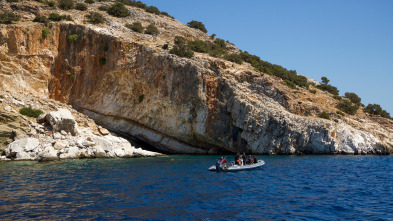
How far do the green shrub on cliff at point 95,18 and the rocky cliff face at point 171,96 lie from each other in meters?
2.15

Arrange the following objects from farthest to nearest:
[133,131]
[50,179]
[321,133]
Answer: [133,131] → [321,133] → [50,179]

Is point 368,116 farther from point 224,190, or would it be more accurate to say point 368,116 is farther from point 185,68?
point 224,190

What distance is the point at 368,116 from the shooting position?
141 ft

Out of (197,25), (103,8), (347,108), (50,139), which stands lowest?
(50,139)

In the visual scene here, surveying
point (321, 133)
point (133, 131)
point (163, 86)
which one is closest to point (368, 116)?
point (321, 133)

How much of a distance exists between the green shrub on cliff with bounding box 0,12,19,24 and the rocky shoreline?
10.9 meters

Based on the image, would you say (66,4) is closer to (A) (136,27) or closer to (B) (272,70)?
(A) (136,27)

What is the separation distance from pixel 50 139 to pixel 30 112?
4.70 meters

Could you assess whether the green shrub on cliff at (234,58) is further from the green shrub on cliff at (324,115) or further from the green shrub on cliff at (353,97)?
the green shrub on cliff at (353,97)

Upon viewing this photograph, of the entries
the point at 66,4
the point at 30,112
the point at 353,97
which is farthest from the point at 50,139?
the point at 353,97

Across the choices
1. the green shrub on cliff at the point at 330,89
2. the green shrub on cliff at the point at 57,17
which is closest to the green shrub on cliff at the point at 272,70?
the green shrub on cliff at the point at 330,89

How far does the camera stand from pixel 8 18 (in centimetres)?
3853

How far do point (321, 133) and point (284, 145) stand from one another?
459 cm

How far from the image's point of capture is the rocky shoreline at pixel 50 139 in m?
28.4
